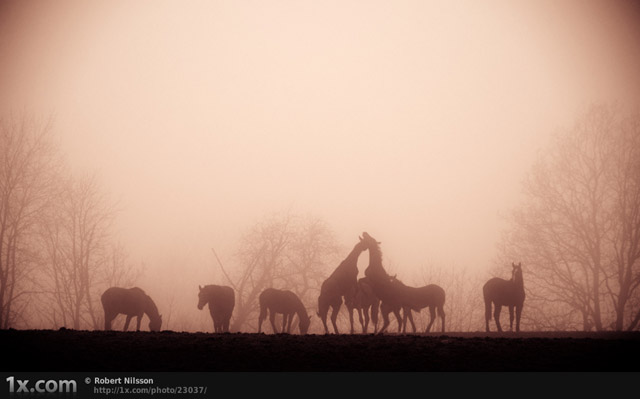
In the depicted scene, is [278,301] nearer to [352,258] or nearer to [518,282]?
[352,258]

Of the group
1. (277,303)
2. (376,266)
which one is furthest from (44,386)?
(277,303)

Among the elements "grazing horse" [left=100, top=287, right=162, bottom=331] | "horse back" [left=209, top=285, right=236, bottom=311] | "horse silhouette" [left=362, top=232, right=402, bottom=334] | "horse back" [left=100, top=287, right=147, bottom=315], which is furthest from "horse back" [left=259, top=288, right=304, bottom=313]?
"horse back" [left=100, top=287, right=147, bottom=315]

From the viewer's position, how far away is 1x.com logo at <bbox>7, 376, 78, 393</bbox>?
405 inches

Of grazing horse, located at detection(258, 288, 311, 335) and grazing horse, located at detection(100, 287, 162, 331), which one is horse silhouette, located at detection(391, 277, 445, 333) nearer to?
grazing horse, located at detection(258, 288, 311, 335)

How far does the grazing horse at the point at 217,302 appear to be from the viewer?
23281mm

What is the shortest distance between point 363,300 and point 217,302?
588 cm

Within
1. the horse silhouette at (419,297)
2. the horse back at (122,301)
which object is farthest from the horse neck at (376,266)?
the horse back at (122,301)

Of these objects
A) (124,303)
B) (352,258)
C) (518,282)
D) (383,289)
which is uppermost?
(352,258)

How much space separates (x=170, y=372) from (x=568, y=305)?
25.3 meters

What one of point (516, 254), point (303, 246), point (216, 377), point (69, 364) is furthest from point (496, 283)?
point (303, 246)

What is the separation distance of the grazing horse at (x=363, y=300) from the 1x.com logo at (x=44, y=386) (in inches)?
436

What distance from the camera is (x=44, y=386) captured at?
33.9ft

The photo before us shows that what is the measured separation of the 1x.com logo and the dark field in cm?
56

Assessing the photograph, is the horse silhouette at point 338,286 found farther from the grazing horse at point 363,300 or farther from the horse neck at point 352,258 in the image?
the grazing horse at point 363,300
